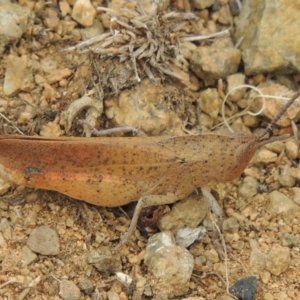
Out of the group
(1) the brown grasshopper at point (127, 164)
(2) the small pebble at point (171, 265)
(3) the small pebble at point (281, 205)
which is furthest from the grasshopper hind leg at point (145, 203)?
(3) the small pebble at point (281, 205)

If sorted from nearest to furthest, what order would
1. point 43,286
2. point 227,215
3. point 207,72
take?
point 43,286, point 227,215, point 207,72

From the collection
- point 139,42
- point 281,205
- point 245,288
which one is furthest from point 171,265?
point 139,42

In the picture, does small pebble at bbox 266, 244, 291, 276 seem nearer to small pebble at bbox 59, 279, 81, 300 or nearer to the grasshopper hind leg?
the grasshopper hind leg

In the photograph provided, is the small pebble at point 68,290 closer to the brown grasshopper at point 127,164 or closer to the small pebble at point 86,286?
the small pebble at point 86,286

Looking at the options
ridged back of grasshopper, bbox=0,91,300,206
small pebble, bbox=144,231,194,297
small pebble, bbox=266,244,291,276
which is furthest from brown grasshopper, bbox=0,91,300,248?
small pebble, bbox=266,244,291,276

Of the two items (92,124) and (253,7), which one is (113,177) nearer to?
(92,124)

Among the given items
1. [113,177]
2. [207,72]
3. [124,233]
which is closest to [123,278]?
[124,233]
